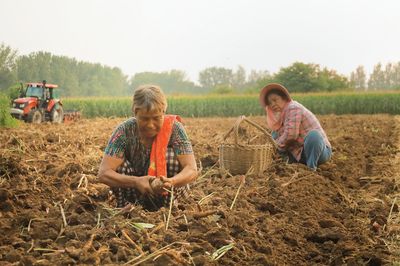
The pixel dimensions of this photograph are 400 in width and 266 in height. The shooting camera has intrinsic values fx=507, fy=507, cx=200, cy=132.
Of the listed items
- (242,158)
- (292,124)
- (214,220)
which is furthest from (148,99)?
(292,124)

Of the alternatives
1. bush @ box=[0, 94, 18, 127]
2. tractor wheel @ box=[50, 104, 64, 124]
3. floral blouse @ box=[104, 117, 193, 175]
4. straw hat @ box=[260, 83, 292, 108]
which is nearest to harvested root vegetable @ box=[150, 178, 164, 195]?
floral blouse @ box=[104, 117, 193, 175]

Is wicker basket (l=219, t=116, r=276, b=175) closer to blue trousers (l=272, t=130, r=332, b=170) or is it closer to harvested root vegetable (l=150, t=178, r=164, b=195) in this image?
blue trousers (l=272, t=130, r=332, b=170)

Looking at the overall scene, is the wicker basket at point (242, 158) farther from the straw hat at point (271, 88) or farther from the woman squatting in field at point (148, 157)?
the woman squatting in field at point (148, 157)

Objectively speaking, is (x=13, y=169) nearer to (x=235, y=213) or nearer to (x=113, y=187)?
(x=113, y=187)

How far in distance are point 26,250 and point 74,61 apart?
117 ft

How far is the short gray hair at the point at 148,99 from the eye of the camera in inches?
139

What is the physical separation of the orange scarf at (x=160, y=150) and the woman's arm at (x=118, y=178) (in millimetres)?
211

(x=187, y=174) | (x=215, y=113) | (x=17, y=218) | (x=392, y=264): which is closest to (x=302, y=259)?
(x=392, y=264)

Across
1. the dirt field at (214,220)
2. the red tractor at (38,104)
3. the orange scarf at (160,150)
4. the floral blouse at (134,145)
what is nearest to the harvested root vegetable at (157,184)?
A: the dirt field at (214,220)

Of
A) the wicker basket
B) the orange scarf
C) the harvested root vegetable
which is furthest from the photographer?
the wicker basket

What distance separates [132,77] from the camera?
52.0 metres

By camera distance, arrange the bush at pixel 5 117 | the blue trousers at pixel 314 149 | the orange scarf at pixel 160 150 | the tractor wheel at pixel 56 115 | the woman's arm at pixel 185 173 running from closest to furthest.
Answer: the woman's arm at pixel 185 173, the orange scarf at pixel 160 150, the blue trousers at pixel 314 149, the bush at pixel 5 117, the tractor wheel at pixel 56 115

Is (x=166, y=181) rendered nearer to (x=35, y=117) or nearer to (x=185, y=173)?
(x=185, y=173)

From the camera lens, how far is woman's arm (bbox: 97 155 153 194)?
358 centimetres
